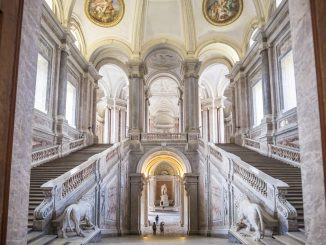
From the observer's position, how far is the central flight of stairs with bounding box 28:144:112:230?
8844 millimetres

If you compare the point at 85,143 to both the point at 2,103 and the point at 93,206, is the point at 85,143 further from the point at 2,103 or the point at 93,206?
the point at 2,103

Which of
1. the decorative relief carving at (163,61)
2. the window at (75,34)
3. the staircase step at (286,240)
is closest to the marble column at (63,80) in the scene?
the window at (75,34)

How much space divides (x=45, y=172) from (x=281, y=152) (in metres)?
9.01

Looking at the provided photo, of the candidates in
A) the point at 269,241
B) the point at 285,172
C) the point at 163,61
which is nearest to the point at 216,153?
the point at 285,172

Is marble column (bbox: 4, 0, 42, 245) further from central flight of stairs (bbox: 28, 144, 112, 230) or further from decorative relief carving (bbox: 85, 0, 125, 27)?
decorative relief carving (bbox: 85, 0, 125, 27)

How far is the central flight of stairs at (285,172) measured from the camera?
877cm

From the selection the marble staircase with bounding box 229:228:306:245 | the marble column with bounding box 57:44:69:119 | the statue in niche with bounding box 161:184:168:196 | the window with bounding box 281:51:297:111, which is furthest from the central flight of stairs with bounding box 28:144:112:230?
the statue in niche with bounding box 161:184:168:196

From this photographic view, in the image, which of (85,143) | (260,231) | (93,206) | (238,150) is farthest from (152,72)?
(260,231)

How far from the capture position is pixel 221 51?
74.2 feet

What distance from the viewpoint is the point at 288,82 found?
15.6 meters

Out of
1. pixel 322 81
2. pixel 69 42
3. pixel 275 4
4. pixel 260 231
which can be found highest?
pixel 275 4

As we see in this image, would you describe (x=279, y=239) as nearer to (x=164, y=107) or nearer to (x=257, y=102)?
(x=257, y=102)

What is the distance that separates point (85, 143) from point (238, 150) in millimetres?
8605

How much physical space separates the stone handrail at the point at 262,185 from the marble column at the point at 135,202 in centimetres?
723
